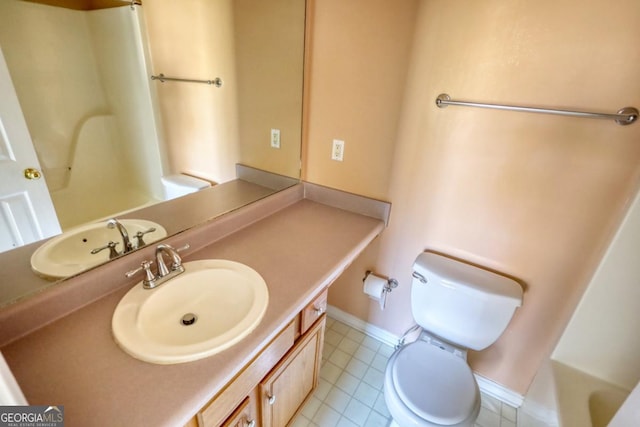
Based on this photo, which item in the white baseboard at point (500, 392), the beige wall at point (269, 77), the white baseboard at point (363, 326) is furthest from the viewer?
the white baseboard at point (363, 326)

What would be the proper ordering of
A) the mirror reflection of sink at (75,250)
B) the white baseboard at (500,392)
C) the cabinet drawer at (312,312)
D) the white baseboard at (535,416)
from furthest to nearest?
the white baseboard at (500,392) → the white baseboard at (535,416) → the cabinet drawer at (312,312) → the mirror reflection of sink at (75,250)

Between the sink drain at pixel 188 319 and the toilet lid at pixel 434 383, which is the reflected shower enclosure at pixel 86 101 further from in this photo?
the toilet lid at pixel 434 383

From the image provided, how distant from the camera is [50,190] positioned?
0.82 meters

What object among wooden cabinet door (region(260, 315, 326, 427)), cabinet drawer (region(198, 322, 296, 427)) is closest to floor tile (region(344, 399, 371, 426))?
wooden cabinet door (region(260, 315, 326, 427))

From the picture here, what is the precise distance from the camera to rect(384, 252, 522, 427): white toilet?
116 centimetres

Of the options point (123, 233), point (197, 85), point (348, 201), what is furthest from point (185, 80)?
point (348, 201)

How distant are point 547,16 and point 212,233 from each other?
1483 mm

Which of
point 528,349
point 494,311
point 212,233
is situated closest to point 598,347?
point 528,349

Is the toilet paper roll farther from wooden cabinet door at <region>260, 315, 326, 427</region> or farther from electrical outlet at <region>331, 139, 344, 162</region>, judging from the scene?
electrical outlet at <region>331, 139, 344, 162</region>

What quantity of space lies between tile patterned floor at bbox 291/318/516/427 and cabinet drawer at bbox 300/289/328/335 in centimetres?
63

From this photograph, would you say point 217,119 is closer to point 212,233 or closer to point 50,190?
point 212,233

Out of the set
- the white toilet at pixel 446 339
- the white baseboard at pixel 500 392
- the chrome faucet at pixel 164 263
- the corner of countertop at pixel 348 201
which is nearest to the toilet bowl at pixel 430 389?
the white toilet at pixel 446 339

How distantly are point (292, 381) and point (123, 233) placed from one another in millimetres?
855

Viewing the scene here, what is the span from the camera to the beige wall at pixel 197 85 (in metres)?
1.04
